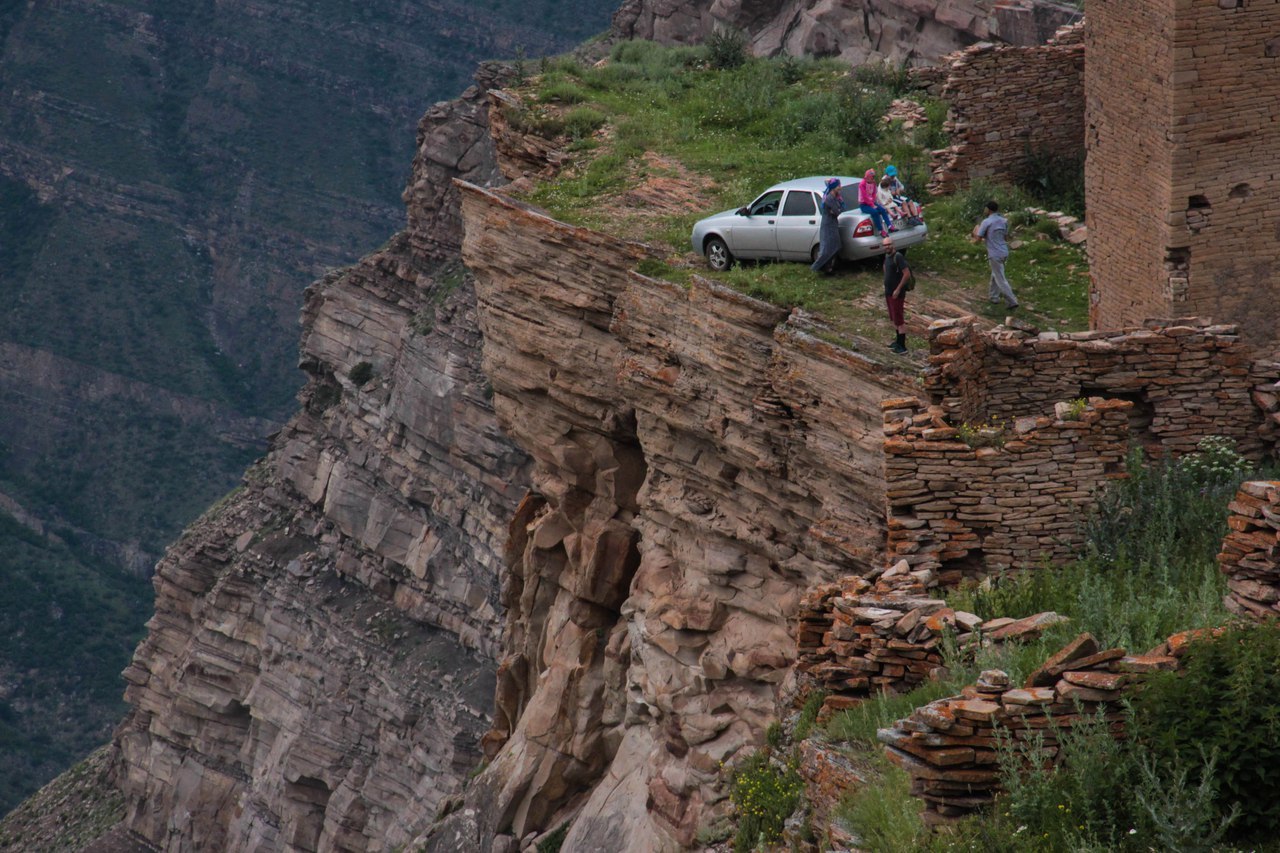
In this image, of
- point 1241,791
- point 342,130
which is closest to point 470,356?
point 1241,791

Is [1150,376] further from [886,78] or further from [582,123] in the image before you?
[886,78]

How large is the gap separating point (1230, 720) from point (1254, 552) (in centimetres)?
249

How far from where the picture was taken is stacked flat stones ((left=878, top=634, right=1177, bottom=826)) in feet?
37.8

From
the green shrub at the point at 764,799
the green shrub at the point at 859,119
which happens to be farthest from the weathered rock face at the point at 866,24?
the green shrub at the point at 764,799

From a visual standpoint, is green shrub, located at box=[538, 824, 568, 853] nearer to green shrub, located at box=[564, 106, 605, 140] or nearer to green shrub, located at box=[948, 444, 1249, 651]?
green shrub, located at box=[564, 106, 605, 140]

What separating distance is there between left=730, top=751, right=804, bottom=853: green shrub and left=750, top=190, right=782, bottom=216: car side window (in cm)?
823

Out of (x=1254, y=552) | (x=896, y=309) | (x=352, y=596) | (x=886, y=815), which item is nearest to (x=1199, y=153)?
(x=896, y=309)

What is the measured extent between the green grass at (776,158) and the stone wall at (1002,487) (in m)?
5.24

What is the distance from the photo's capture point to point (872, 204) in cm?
2258

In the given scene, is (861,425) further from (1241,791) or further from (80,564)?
(80,564)

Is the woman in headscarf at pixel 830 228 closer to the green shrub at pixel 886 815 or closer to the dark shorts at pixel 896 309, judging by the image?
the dark shorts at pixel 896 309

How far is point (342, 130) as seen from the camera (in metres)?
113

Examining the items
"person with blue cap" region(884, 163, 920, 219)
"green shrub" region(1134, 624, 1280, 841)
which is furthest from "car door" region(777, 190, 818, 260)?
"green shrub" region(1134, 624, 1280, 841)

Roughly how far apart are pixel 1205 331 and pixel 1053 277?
6195 mm
